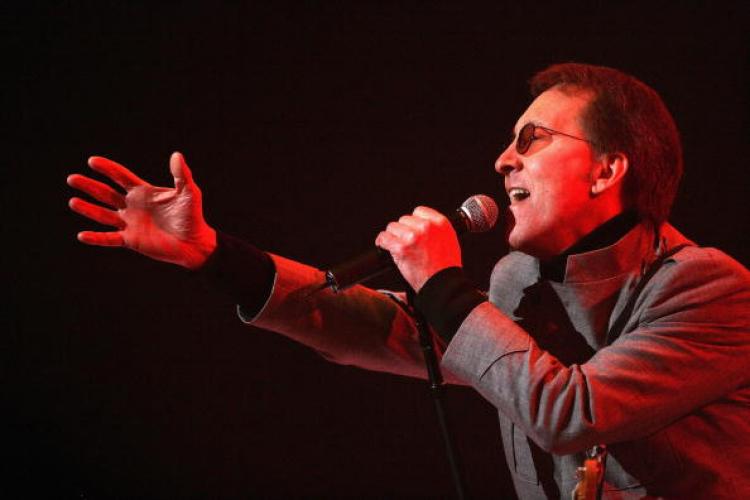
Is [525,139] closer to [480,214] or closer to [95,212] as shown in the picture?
[480,214]

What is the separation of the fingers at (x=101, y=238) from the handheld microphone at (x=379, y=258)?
43cm

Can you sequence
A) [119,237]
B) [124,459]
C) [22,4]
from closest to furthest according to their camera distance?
[119,237] < [22,4] < [124,459]

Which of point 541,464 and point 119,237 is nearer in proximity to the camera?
point 119,237

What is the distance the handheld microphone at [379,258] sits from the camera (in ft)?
4.53

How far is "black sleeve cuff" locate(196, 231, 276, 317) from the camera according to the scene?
1569 millimetres

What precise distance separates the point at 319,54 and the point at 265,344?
1.08m

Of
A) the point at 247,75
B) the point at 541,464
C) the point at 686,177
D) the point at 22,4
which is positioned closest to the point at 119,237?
the point at 541,464

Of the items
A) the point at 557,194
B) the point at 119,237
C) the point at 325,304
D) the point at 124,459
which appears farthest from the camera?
the point at 124,459

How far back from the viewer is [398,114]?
2705mm

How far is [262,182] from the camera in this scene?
8.89ft

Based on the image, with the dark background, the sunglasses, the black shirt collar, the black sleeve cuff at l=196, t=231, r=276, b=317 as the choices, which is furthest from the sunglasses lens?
the dark background

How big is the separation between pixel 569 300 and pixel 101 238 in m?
0.97

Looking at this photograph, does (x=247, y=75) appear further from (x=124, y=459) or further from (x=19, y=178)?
(x=124, y=459)

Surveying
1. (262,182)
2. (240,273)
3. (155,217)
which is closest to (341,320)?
(240,273)
